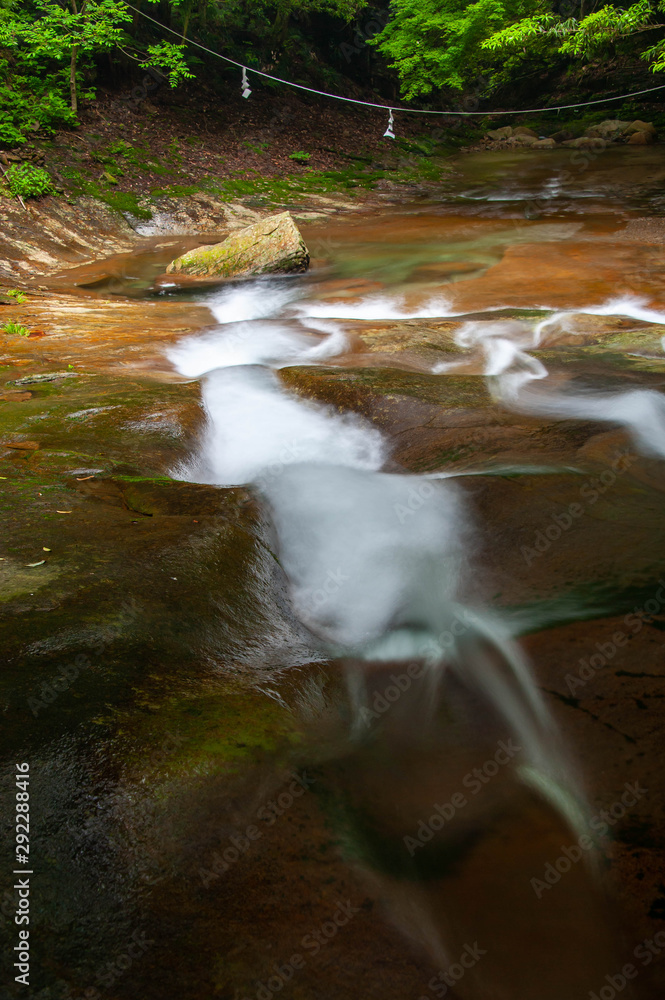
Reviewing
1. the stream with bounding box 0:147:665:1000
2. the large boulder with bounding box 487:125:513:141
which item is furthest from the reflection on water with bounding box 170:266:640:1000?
the large boulder with bounding box 487:125:513:141

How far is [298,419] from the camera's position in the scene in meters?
5.41

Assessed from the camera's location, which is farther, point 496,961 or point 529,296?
point 529,296

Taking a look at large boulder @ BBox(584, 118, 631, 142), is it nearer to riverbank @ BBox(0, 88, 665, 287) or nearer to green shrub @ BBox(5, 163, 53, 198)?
riverbank @ BBox(0, 88, 665, 287)

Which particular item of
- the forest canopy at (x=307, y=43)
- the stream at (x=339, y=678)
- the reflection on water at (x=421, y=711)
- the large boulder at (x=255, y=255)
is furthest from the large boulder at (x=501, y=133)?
the reflection on water at (x=421, y=711)

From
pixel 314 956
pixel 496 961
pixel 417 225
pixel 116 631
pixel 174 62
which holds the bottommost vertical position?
pixel 496 961

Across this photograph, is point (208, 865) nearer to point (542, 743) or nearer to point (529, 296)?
point (542, 743)

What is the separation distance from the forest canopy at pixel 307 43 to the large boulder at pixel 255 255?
5.51 m

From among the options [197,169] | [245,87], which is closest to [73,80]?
[197,169]

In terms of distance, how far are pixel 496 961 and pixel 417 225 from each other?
13771 millimetres

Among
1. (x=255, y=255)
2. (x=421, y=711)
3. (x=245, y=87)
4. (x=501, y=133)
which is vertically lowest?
(x=421, y=711)

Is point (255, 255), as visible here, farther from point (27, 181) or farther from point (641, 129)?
point (641, 129)

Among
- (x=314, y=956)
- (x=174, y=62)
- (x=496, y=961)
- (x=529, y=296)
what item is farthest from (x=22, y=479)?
(x=174, y=62)

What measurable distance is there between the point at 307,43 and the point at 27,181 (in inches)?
684

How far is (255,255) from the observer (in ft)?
34.3
